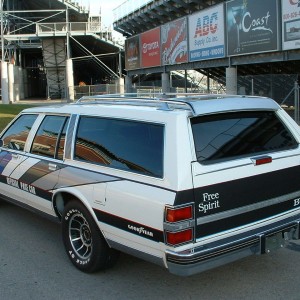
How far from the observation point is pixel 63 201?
4840 millimetres

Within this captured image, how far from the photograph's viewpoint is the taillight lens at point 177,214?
345 centimetres

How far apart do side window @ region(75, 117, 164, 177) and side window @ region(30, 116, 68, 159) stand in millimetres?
328

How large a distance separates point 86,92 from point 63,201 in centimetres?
3402

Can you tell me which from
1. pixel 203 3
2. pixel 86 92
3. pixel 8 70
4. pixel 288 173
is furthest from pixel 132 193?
pixel 8 70

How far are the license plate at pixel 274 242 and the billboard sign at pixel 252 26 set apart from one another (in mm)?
16294

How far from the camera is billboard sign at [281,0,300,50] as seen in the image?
58.3ft

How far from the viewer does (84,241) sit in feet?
14.9

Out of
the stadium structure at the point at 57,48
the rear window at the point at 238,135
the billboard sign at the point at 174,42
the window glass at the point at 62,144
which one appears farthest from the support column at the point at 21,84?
the rear window at the point at 238,135

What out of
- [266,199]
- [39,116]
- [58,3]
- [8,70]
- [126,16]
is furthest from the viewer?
[58,3]

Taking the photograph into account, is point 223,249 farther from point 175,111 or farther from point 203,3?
point 203,3

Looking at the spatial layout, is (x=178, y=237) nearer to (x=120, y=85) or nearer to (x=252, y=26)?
(x=252, y=26)

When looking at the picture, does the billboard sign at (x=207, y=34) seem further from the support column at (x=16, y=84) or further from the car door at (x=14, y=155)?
the support column at (x=16, y=84)

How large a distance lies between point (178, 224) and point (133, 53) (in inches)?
1342

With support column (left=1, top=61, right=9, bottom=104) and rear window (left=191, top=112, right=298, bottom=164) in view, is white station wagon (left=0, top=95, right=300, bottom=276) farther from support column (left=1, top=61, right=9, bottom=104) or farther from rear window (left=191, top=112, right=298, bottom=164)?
support column (left=1, top=61, right=9, bottom=104)
